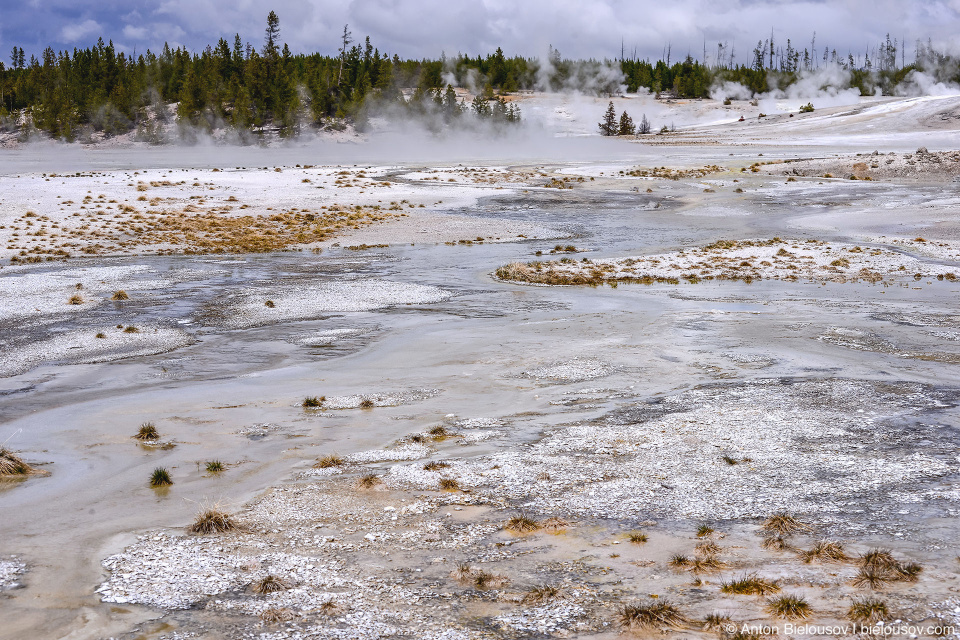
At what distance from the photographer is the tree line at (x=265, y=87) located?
97812 millimetres

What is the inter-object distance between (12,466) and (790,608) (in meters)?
8.26

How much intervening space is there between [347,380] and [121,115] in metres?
99.5

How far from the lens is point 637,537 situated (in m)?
7.47

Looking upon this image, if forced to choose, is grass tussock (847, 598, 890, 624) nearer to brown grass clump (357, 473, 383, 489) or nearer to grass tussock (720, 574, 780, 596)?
grass tussock (720, 574, 780, 596)

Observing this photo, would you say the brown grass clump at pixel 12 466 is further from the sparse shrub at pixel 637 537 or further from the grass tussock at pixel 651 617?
the grass tussock at pixel 651 617

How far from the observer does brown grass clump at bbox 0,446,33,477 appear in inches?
368

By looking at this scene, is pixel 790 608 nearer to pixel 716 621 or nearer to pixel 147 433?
pixel 716 621

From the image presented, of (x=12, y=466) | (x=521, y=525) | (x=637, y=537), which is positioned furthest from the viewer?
(x=12, y=466)

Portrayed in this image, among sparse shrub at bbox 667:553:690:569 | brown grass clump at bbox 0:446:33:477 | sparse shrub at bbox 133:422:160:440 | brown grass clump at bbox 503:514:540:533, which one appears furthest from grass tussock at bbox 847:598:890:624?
brown grass clump at bbox 0:446:33:477

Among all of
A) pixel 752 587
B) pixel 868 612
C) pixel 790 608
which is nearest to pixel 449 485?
pixel 752 587

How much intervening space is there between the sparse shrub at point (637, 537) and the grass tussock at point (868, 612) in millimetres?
1933

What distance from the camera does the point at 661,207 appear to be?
44312mm

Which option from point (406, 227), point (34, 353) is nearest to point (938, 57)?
point (406, 227)

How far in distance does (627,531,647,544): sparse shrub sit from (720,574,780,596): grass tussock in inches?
42.9
